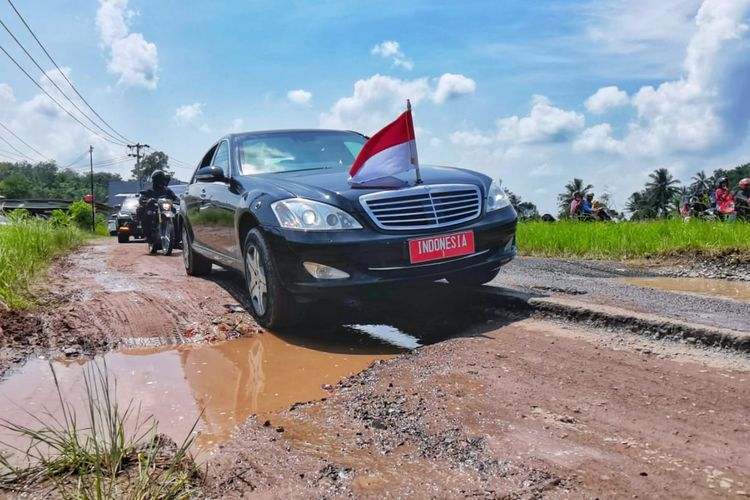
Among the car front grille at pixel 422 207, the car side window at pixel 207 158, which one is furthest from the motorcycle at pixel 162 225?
the car front grille at pixel 422 207

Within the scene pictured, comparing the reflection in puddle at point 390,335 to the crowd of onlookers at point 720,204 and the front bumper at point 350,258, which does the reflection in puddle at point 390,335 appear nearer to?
the front bumper at point 350,258

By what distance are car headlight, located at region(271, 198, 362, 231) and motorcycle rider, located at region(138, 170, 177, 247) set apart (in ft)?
24.2

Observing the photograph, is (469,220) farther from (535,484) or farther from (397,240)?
(535,484)

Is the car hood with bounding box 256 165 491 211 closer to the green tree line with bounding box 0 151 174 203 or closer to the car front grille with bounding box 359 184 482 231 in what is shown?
the car front grille with bounding box 359 184 482 231

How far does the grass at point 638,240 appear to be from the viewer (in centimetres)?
825

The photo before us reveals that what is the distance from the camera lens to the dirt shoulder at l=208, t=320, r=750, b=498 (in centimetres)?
200

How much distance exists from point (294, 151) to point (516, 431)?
377 cm

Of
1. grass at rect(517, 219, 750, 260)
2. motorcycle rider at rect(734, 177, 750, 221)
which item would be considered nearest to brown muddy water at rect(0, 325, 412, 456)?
grass at rect(517, 219, 750, 260)

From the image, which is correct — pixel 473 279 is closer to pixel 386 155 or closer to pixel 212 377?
pixel 386 155

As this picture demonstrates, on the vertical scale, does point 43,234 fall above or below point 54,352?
above

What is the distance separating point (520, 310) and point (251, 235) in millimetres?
2093

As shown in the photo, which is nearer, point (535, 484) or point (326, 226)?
point (535, 484)

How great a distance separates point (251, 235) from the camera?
180 inches

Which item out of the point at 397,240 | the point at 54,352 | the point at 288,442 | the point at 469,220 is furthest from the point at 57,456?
the point at 469,220
